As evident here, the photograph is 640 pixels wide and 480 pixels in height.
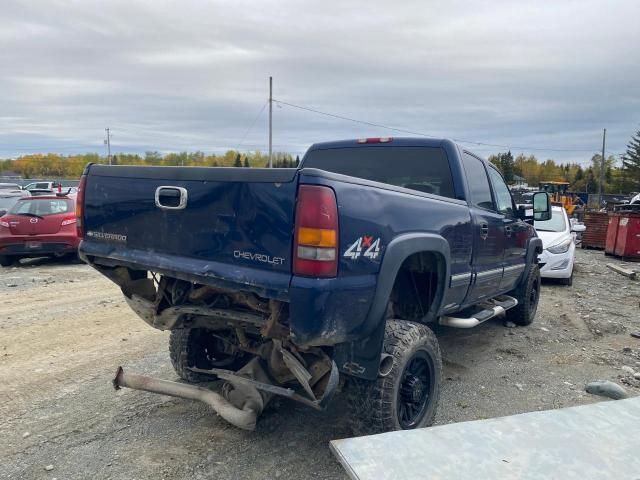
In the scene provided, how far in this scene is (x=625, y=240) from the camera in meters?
14.7

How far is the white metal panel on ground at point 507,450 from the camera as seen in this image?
80.7 inches

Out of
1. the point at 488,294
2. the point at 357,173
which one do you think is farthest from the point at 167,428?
the point at 488,294

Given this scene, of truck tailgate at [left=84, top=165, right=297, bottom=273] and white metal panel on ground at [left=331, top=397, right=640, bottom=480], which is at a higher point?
truck tailgate at [left=84, top=165, right=297, bottom=273]

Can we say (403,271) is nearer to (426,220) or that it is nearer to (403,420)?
(426,220)

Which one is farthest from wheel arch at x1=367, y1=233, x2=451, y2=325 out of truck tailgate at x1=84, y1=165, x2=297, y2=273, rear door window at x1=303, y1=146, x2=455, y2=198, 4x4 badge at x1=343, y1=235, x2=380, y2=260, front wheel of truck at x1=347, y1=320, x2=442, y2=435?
rear door window at x1=303, y1=146, x2=455, y2=198

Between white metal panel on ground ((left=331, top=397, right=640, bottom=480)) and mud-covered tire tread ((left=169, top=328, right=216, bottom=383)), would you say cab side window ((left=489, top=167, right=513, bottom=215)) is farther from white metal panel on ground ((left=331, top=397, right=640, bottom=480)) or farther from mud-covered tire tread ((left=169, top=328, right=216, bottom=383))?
mud-covered tire tread ((left=169, top=328, right=216, bottom=383))

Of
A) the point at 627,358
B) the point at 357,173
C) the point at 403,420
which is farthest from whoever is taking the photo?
the point at 627,358

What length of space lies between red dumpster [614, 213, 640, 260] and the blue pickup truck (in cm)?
1246

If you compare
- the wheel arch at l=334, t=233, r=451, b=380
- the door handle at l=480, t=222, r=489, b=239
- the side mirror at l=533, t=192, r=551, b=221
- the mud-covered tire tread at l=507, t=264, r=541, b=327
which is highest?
the side mirror at l=533, t=192, r=551, b=221

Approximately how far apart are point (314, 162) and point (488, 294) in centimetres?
215

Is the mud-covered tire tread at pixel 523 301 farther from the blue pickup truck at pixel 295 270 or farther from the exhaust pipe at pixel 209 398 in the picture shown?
the exhaust pipe at pixel 209 398

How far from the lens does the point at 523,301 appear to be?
662 cm

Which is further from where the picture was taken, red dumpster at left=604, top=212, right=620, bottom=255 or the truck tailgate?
red dumpster at left=604, top=212, right=620, bottom=255

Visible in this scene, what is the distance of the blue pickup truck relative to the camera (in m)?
2.74
